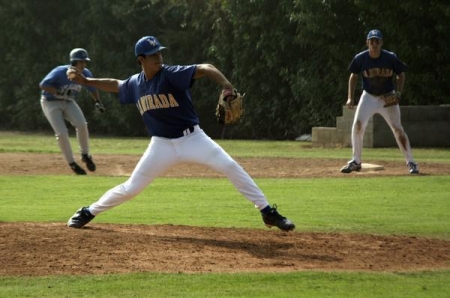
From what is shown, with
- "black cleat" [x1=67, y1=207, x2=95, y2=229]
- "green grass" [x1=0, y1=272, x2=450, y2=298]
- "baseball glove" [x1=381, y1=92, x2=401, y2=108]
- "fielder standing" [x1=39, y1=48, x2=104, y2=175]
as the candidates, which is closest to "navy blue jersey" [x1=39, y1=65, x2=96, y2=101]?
"fielder standing" [x1=39, y1=48, x2=104, y2=175]

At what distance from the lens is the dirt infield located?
9008 millimetres

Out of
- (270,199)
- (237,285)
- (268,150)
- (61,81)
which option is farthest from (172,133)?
(268,150)

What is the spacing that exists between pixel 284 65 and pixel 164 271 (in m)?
24.8

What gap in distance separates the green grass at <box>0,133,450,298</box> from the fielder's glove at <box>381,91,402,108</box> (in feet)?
4.12

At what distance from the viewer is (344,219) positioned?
12375 mm

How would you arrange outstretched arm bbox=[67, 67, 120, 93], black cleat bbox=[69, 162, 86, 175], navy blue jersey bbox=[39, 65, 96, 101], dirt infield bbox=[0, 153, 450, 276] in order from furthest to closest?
black cleat bbox=[69, 162, 86, 175] < navy blue jersey bbox=[39, 65, 96, 101] < outstretched arm bbox=[67, 67, 120, 93] < dirt infield bbox=[0, 153, 450, 276]

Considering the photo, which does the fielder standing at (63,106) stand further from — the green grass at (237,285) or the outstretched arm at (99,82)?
the green grass at (237,285)

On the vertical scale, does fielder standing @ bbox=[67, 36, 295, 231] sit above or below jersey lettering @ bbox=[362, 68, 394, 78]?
below

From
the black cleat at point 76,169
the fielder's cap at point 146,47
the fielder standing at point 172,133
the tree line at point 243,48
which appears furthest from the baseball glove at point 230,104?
the tree line at point 243,48

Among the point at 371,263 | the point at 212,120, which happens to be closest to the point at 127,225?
the point at 371,263

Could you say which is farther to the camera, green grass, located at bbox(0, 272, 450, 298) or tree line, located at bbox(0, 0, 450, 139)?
tree line, located at bbox(0, 0, 450, 139)

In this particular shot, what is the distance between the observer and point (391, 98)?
17.8 m

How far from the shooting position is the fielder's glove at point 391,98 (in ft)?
58.2

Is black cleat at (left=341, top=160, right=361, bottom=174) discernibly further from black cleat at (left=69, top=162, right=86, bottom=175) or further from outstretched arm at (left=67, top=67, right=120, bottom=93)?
outstretched arm at (left=67, top=67, right=120, bottom=93)
